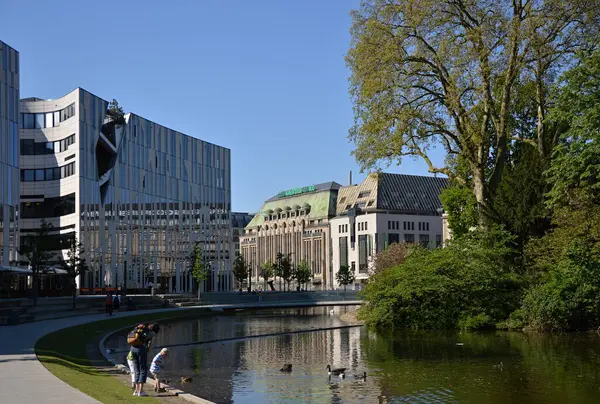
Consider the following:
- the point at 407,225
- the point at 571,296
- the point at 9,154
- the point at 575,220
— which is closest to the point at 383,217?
the point at 407,225

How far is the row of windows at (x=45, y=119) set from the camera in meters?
87.1

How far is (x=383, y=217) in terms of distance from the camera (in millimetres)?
164500

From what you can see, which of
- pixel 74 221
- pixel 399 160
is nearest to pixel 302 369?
pixel 399 160

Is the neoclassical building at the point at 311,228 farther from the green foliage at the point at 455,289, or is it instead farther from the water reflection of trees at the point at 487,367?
the water reflection of trees at the point at 487,367

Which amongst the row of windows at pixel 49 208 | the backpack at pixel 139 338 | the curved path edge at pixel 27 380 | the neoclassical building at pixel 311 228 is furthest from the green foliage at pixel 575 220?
the neoclassical building at pixel 311 228

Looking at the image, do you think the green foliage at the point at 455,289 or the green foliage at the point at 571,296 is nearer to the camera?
the green foliage at the point at 571,296

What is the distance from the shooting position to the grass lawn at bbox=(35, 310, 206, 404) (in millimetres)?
18938

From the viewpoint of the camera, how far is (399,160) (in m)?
45.3

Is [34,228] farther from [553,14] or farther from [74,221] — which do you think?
[553,14]

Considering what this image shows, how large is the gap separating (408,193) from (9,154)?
11136 cm

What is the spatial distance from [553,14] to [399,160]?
1131 centimetres

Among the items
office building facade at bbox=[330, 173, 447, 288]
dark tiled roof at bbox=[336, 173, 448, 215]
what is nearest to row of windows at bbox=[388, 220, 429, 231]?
office building facade at bbox=[330, 173, 447, 288]

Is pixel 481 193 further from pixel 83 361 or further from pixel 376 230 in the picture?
pixel 376 230

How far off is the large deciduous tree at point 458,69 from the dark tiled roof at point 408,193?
120 m
